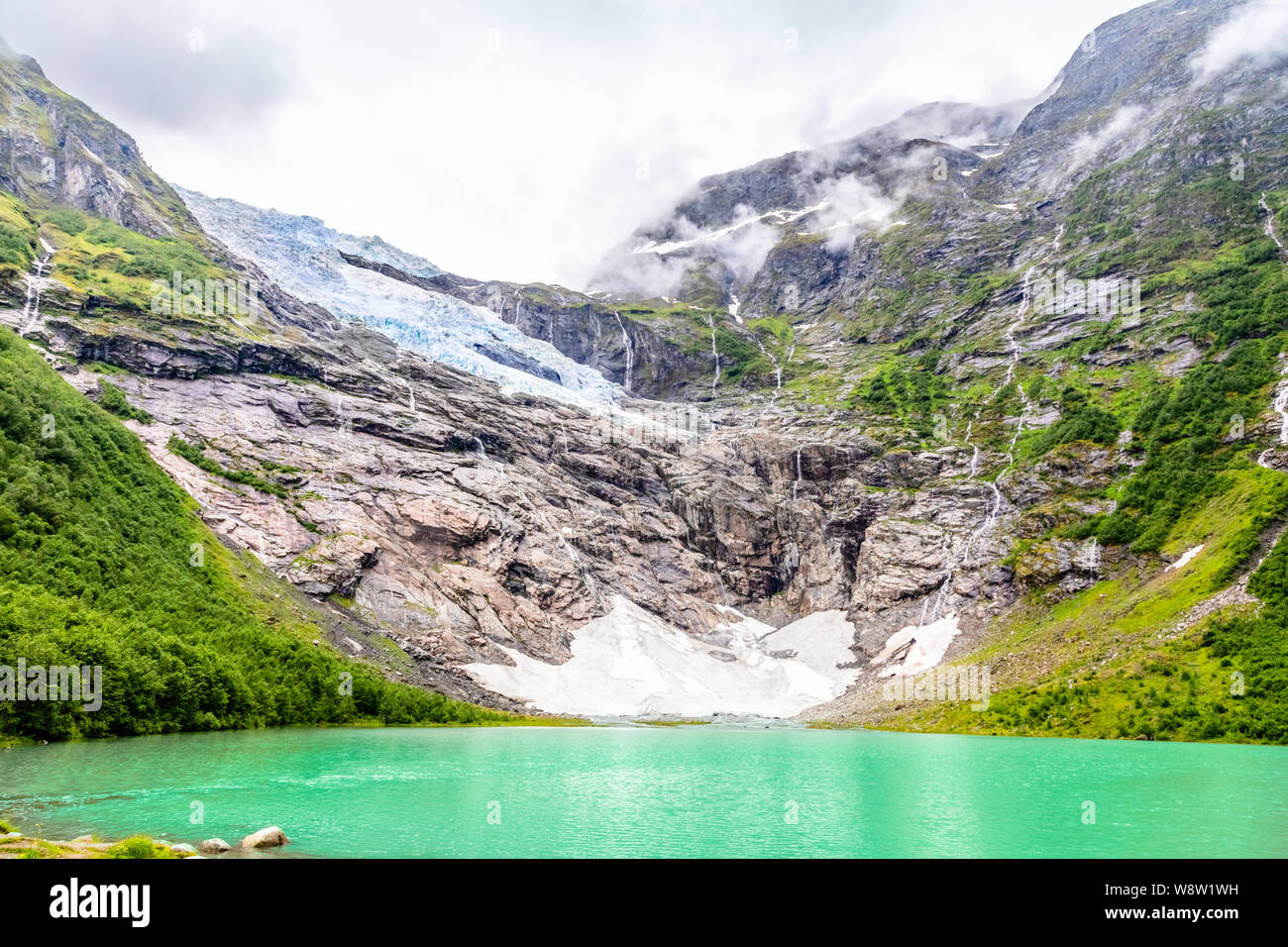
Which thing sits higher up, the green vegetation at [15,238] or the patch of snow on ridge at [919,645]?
the green vegetation at [15,238]

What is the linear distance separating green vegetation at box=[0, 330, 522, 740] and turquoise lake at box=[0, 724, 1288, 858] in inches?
159

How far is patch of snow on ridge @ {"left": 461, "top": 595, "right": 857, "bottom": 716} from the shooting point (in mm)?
90125

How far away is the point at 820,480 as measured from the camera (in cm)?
13912

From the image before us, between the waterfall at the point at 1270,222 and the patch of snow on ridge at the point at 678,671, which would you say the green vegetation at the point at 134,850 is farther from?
the waterfall at the point at 1270,222

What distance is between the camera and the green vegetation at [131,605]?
4456 cm

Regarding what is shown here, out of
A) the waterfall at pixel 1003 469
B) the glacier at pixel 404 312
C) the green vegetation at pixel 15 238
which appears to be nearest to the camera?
the green vegetation at pixel 15 238

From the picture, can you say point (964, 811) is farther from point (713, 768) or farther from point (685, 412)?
point (685, 412)

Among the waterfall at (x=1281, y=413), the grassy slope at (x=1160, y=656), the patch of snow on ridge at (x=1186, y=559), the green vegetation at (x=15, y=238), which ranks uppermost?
the green vegetation at (x=15, y=238)

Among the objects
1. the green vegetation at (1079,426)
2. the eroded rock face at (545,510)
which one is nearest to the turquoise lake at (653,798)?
the eroded rock face at (545,510)

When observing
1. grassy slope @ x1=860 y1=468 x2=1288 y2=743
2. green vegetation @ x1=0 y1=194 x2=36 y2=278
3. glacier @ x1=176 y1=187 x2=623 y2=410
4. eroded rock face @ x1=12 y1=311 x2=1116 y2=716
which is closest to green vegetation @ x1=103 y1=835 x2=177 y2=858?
grassy slope @ x1=860 y1=468 x2=1288 y2=743

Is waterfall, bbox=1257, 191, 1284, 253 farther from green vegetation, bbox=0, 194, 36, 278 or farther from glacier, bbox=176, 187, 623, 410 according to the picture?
green vegetation, bbox=0, 194, 36, 278

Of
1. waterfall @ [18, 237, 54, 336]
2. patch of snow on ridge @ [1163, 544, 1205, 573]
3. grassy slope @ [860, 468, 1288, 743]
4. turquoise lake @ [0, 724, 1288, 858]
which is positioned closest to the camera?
turquoise lake @ [0, 724, 1288, 858]

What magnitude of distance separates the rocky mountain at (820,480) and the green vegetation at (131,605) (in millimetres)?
8993
